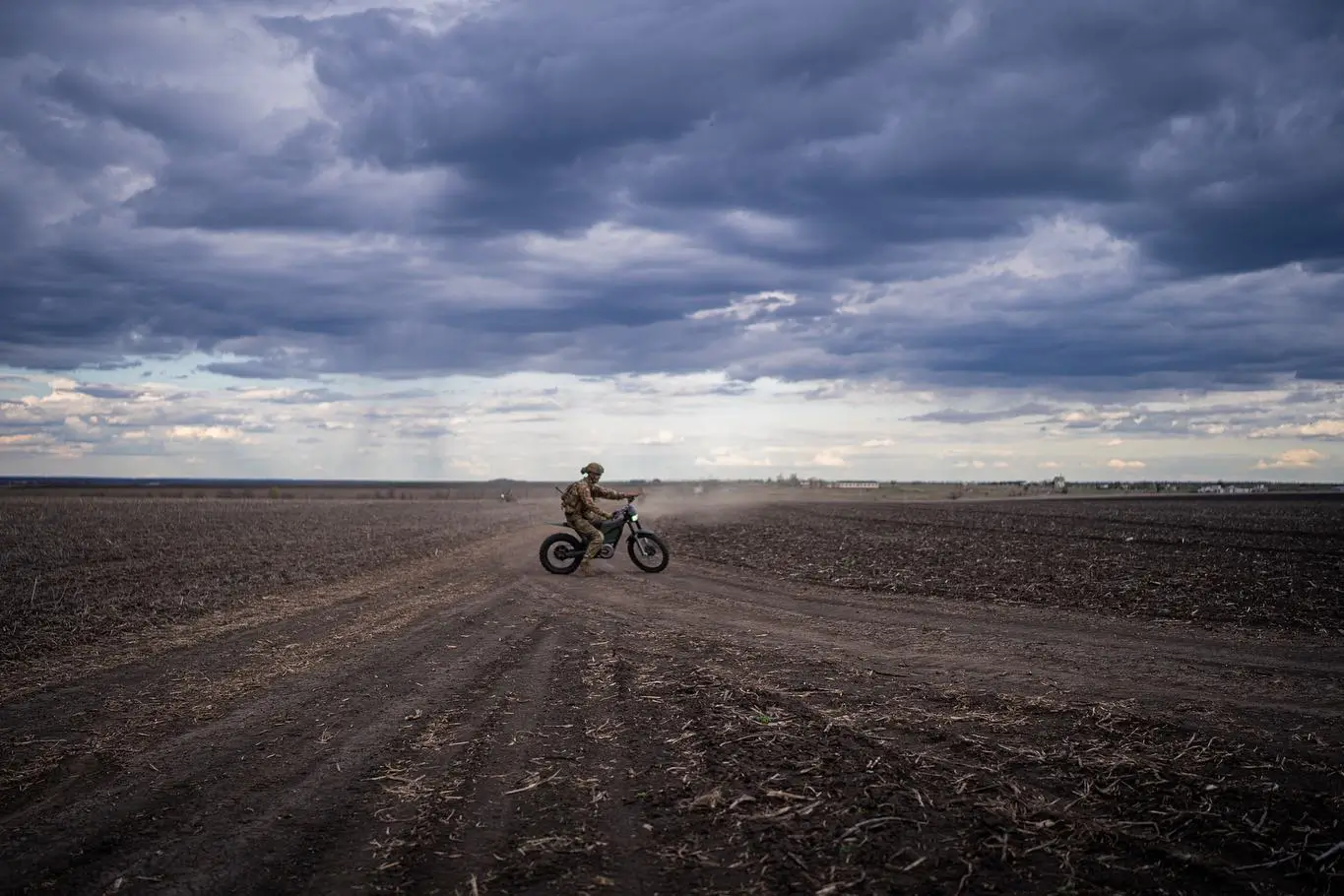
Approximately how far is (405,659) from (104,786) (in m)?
4.31

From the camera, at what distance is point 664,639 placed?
1167 centimetres

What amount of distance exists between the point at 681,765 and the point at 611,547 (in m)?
13.5

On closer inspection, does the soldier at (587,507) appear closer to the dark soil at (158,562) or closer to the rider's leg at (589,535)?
the rider's leg at (589,535)

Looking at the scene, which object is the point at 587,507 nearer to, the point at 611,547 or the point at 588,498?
the point at 588,498

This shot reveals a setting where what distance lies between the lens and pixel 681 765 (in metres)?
6.50

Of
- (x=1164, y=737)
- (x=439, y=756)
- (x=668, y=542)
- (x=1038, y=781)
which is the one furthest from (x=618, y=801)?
(x=668, y=542)

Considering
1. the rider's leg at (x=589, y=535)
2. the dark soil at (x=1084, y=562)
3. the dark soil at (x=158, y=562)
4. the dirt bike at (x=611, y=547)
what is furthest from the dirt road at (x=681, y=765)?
the dirt bike at (x=611, y=547)

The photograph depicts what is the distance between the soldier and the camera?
63.9 feet

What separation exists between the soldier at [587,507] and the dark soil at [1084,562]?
4.38 metres

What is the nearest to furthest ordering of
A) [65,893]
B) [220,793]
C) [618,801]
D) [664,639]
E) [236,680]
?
1. [65,893]
2. [618,801]
3. [220,793]
4. [236,680]
5. [664,639]

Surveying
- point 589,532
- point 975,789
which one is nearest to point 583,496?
point 589,532

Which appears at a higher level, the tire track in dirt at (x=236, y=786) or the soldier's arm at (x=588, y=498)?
the soldier's arm at (x=588, y=498)

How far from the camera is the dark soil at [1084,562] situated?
579 inches

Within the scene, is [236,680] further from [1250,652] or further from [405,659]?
[1250,652]
